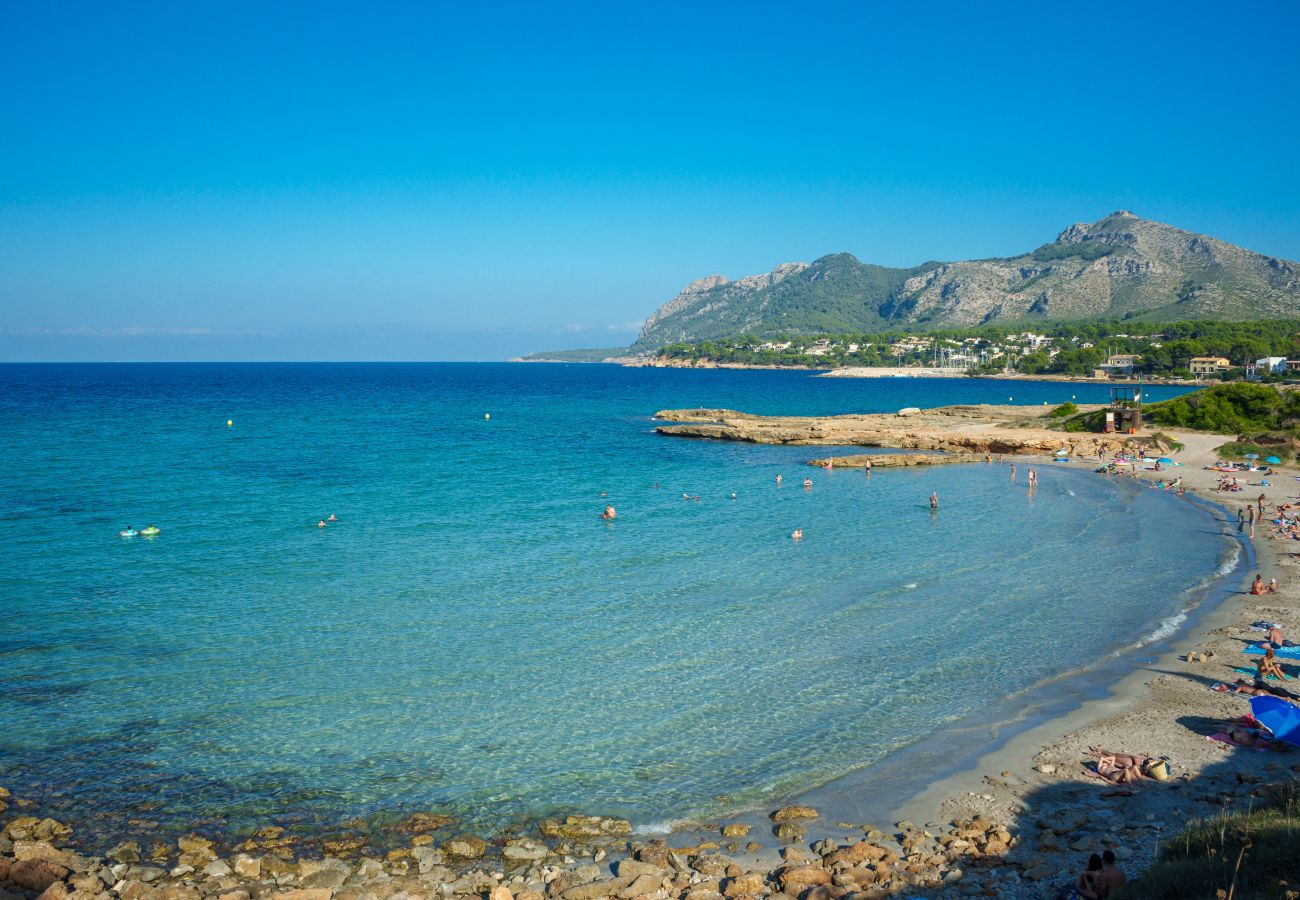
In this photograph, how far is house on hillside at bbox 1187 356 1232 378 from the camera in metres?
165

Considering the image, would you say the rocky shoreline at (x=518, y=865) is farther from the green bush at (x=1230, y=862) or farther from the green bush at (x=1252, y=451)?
the green bush at (x=1252, y=451)

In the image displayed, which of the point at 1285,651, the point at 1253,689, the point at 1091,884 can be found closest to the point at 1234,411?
the point at 1285,651

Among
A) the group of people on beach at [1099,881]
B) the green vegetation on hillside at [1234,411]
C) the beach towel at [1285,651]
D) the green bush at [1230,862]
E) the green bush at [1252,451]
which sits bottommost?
the beach towel at [1285,651]

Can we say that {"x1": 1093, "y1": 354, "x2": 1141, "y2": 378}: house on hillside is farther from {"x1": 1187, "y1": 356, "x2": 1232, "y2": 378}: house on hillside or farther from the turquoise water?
the turquoise water

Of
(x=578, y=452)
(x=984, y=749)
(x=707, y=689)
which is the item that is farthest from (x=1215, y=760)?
(x=578, y=452)

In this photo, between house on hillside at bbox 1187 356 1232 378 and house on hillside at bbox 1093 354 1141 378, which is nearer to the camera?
house on hillside at bbox 1187 356 1232 378

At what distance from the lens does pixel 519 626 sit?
963 inches

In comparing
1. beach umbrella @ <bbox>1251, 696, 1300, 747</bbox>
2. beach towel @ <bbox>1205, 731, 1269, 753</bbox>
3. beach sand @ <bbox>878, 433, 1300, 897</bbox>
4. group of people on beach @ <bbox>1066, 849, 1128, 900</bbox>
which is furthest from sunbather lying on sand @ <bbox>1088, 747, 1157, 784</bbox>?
group of people on beach @ <bbox>1066, 849, 1128, 900</bbox>

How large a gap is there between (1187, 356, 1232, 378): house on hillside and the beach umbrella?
179m

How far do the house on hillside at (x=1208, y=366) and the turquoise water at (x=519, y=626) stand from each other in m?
139

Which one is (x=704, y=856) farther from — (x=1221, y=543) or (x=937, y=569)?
(x=1221, y=543)

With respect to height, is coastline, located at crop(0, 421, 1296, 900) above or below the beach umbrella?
below

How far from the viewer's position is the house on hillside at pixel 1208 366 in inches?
6506

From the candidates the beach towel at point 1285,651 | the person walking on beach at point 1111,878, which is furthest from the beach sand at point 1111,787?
the person walking on beach at point 1111,878
